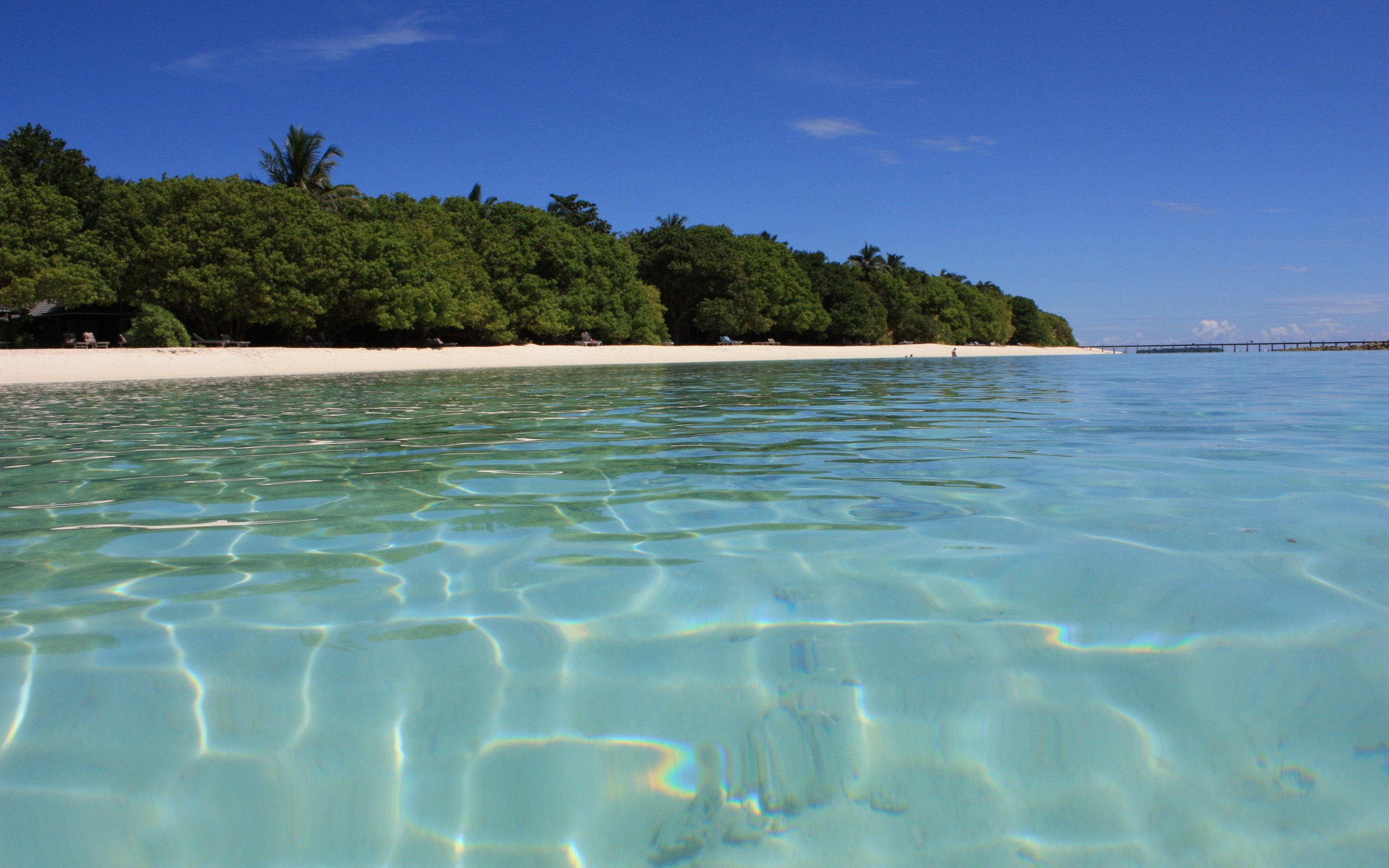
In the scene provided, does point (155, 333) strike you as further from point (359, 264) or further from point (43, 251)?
point (359, 264)

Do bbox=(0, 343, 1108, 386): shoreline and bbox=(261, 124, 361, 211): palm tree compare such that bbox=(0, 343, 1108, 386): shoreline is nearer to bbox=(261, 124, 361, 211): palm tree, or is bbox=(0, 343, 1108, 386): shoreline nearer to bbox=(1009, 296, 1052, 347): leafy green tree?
bbox=(261, 124, 361, 211): palm tree

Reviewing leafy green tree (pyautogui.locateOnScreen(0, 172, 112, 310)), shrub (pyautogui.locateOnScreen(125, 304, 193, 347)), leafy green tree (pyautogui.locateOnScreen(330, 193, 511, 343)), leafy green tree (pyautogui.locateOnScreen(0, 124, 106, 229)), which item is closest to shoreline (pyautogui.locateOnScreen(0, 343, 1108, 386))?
shrub (pyautogui.locateOnScreen(125, 304, 193, 347))

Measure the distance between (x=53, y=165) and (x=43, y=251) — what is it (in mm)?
5577

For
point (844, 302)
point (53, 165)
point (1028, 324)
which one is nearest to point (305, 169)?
point (53, 165)

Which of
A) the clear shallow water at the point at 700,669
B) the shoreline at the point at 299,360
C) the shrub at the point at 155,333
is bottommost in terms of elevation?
the clear shallow water at the point at 700,669

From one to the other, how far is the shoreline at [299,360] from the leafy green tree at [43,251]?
17.6ft

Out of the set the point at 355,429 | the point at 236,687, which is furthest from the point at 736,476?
the point at 355,429

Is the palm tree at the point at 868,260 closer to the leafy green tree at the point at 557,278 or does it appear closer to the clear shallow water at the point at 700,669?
the leafy green tree at the point at 557,278

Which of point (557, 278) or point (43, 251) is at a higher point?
point (557, 278)

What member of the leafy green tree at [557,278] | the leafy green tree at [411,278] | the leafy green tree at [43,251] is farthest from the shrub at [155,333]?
the leafy green tree at [557,278]

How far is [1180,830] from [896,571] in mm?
1386

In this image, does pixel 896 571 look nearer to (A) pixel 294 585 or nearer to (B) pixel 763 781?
(B) pixel 763 781

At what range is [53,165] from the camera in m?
29.9

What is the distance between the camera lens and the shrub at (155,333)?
24688 millimetres
